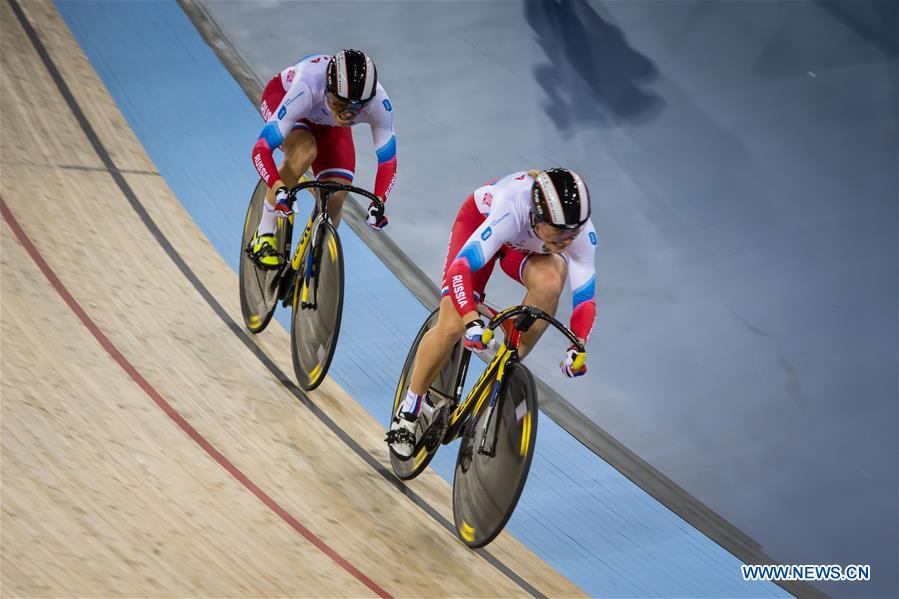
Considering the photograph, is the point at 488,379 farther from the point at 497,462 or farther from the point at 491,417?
the point at 497,462

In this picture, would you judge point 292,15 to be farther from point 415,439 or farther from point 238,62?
point 415,439

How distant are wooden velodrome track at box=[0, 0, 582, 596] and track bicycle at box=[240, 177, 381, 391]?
6.9 inches

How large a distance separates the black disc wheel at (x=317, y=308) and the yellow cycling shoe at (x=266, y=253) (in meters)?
0.14

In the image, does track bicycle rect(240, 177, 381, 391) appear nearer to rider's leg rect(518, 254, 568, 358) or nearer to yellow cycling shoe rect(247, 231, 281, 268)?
yellow cycling shoe rect(247, 231, 281, 268)

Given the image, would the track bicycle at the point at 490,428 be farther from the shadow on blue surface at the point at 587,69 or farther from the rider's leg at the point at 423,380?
the shadow on blue surface at the point at 587,69

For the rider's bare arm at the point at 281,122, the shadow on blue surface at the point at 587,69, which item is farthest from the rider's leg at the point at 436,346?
the shadow on blue surface at the point at 587,69

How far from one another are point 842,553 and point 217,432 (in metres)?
2.46

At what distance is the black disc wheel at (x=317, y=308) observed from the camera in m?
4.11

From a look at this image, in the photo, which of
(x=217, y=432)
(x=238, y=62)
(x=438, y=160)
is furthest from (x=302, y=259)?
(x=238, y=62)

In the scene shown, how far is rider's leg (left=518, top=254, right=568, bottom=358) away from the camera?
Result: 3486 millimetres

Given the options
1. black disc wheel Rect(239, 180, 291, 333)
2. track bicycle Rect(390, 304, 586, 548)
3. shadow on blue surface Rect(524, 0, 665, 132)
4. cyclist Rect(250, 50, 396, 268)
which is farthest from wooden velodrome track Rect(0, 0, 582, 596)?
shadow on blue surface Rect(524, 0, 665, 132)

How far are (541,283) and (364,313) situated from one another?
6.45 ft

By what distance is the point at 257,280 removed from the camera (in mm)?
4703

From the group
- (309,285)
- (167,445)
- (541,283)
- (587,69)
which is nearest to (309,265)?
(309,285)
